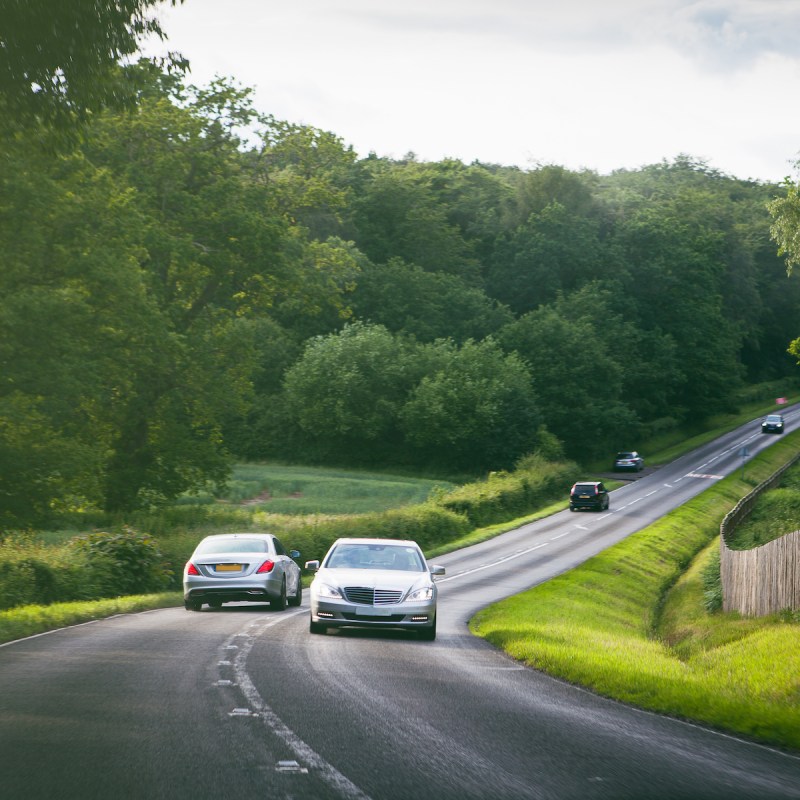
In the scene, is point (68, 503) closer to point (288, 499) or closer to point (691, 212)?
point (288, 499)

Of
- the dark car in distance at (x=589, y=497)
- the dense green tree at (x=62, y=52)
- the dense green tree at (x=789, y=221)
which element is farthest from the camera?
the dark car in distance at (x=589, y=497)

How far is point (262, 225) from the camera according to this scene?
45.5 metres

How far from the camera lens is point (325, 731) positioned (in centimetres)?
864

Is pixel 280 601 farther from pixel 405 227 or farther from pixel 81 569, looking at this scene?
pixel 405 227

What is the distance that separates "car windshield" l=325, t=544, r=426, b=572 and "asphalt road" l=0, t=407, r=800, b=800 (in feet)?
9.10

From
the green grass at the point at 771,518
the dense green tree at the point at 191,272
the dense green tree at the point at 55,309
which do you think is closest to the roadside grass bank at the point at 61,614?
the dense green tree at the point at 55,309

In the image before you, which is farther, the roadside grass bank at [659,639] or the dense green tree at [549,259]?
the dense green tree at [549,259]

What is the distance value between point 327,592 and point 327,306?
2892 inches

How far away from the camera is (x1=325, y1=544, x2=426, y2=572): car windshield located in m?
18.9

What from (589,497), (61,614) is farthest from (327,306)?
(61,614)

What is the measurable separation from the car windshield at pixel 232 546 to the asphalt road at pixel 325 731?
19.1 ft

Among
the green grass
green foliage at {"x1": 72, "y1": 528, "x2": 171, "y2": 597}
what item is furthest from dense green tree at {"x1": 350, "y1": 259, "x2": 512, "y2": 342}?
green foliage at {"x1": 72, "y1": 528, "x2": 171, "y2": 597}

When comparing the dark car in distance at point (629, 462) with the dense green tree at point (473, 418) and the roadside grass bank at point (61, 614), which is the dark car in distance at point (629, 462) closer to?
the dense green tree at point (473, 418)

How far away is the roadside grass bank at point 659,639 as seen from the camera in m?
10.6
